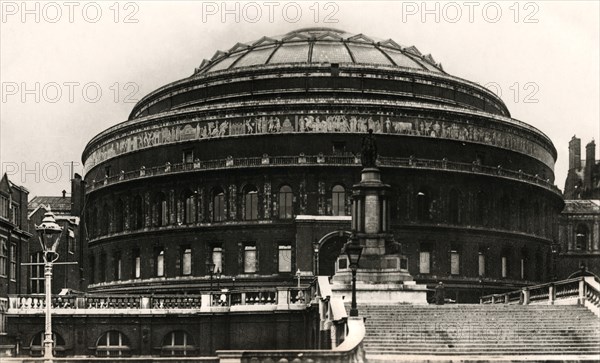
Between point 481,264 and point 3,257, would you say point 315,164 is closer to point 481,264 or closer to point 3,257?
point 481,264

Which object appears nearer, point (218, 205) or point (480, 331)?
point (480, 331)

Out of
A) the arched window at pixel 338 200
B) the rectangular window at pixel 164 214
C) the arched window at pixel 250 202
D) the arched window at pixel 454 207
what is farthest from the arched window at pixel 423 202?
the rectangular window at pixel 164 214

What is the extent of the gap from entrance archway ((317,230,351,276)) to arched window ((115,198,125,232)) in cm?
1549

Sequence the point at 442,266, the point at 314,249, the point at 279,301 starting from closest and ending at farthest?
1. the point at 279,301
2. the point at 314,249
3. the point at 442,266

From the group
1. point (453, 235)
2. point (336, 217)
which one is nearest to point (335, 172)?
point (336, 217)

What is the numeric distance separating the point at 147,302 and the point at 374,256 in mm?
10858

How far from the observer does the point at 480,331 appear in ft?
118

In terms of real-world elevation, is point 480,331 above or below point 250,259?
below

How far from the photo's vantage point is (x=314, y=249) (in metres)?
60.2

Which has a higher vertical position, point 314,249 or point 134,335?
point 314,249

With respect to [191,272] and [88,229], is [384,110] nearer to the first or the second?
[191,272]

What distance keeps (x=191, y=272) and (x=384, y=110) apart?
15.0m

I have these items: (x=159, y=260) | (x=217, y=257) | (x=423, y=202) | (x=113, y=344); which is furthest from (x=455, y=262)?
(x=113, y=344)

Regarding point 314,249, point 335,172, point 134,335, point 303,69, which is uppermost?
point 303,69
